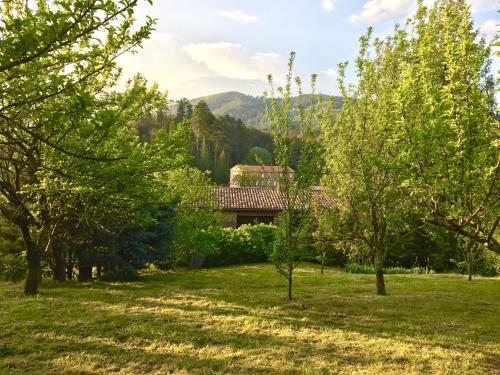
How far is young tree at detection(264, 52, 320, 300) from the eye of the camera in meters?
10.4

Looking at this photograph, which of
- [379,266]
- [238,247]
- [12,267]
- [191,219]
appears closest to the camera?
[379,266]

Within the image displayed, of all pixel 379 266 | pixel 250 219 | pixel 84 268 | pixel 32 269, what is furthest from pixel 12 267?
pixel 250 219

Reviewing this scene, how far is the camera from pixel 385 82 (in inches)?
446

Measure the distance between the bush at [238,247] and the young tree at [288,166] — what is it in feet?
40.0

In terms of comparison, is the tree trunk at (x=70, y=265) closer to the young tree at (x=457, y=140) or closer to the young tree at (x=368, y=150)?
the young tree at (x=368, y=150)

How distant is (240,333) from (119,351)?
2354mm

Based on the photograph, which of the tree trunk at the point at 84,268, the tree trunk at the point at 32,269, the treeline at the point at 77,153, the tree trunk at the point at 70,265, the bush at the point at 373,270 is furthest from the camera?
the bush at the point at 373,270

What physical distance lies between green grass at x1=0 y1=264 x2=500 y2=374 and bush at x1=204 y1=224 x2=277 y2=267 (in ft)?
33.2

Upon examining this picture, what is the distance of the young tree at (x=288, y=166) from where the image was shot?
1040 cm

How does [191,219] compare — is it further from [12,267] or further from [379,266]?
[379,266]

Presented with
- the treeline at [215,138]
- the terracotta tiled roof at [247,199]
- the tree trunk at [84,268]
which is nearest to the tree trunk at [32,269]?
the tree trunk at [84,268]

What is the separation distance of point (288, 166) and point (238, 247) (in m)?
13.7

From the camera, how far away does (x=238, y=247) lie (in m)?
23.5

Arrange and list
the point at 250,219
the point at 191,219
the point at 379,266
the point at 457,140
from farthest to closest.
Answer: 1. the point at 250,219
2. the point at 191,219
3. the point at 379,266
4. the point at 457,140
